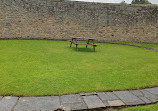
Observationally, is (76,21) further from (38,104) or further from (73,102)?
(38,104)

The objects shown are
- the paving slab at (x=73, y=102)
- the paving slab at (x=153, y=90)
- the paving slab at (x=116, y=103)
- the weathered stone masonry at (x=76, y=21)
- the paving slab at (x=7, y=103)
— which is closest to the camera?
the paving slab at (x=7, y=103)

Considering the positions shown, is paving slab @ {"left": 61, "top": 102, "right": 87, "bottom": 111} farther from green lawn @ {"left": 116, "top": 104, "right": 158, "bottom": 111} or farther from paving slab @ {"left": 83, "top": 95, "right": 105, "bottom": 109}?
green lawn @ {"left": 116, "top": 104, "right": 158, "bottom": 111}

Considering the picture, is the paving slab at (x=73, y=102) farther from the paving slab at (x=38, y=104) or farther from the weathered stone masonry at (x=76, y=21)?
the weathered stone masonry at (x=76, y=21)

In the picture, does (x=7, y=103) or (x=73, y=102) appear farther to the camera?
(x=73, y=102)

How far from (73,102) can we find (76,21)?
1033 cm

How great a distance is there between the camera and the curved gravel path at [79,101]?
211cm

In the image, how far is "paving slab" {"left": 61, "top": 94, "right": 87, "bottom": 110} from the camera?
7.02 feet

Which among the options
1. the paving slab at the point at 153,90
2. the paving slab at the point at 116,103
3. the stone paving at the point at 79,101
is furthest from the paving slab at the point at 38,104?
the paving slab at the point at 153,90

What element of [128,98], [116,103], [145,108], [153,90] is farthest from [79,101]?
[153,90]

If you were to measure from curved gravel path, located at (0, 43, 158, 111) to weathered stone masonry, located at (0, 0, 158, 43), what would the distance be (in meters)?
9.84

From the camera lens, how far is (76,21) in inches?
471

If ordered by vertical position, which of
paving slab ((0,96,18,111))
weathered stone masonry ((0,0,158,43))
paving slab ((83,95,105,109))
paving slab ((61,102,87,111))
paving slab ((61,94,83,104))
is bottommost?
paving slab ((83,95,105,109))

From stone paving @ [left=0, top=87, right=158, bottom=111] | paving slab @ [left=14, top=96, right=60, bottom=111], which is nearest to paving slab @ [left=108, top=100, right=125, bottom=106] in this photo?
stone paving @ [left=0, top=87, right=158, bottom=111]

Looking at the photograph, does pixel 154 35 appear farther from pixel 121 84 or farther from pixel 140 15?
pixel 121 84
